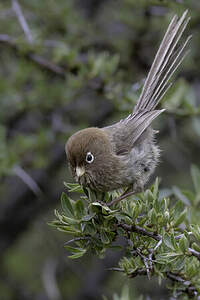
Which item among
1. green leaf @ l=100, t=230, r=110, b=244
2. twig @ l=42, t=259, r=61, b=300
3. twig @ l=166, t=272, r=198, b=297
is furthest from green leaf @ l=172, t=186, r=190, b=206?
twig @ l=42, t=259, r=61, b=300

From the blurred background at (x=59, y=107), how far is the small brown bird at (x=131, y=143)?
1.29 ft

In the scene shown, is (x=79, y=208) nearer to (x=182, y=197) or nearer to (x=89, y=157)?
(x=89, y=157)

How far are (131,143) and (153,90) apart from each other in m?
0.55

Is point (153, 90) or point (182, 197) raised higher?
point (153, 90)

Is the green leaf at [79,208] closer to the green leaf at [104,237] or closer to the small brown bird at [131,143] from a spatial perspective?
the green leaf at [104,237]

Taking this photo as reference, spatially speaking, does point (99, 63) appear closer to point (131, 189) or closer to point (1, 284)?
point (131, 189)

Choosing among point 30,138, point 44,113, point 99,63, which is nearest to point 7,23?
point 44,113

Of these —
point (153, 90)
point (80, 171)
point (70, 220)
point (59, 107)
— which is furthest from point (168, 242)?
point (59, 107)

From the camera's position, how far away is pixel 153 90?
4.53 metres

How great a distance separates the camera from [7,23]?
6.63 meters

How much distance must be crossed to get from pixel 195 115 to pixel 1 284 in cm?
432

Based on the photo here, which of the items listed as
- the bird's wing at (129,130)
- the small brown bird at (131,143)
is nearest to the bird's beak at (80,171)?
the small brown bird at (131,143)

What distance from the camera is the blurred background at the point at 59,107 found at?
5289 millimetres

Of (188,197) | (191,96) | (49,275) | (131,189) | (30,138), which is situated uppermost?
(30,138)
